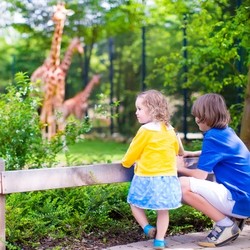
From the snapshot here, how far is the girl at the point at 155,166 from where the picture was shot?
495 centimetres

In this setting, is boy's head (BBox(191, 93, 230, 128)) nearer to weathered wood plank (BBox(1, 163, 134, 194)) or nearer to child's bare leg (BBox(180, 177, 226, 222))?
child's bare leg (BBox(180, 177, 226, 222))

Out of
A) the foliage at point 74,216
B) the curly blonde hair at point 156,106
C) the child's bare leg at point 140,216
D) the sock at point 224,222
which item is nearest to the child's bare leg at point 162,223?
the child's bare leg at point 140,216

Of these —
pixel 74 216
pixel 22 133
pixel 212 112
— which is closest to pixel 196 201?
pixel 212 112

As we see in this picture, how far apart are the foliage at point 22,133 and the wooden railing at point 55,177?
1.39 m

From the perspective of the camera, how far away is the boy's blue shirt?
5109 mm

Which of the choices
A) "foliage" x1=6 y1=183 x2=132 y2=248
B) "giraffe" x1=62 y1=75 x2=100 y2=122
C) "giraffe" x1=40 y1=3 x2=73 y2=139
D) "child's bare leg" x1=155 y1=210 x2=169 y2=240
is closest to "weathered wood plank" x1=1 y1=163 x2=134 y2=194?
"foliage" x1=6 y1=183 x2=132 y2=248

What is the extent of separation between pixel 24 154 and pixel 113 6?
45.6 ft

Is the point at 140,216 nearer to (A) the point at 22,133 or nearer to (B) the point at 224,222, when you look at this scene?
(B) the point at 224,222

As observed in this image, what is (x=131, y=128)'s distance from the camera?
1773 cm

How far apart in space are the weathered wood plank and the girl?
0.26 meters

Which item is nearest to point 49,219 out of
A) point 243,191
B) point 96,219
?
point 96,219

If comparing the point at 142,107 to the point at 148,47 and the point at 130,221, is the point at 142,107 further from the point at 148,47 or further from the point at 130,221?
the point at 148,47

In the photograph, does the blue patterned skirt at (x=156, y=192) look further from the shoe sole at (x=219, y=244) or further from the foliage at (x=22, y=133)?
the foliage at (x=22, y=133)

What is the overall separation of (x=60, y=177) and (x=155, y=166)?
727 millimetres
